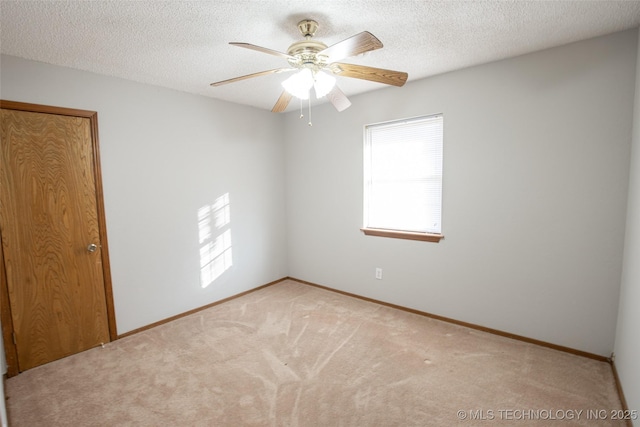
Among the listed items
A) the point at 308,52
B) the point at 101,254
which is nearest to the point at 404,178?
the point at 308,52

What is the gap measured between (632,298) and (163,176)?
384 cm

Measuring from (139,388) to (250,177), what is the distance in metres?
2.52

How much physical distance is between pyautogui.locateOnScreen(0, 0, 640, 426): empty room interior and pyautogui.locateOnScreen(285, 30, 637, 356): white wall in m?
0.01

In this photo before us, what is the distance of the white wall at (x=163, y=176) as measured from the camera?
106 inches

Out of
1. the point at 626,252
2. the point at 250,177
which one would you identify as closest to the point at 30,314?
the point at 250,177

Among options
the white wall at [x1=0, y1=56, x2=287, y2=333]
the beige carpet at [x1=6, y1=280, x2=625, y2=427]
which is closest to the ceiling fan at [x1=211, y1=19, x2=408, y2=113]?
the white wall at [x1=0, y1=56, x2=287, y2=333]

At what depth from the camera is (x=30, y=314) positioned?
2.44 meters

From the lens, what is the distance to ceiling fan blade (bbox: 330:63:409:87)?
76.0 inches

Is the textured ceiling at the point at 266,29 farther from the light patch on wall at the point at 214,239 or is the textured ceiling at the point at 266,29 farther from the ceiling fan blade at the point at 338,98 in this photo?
the light patch on wall at the point at 214,239

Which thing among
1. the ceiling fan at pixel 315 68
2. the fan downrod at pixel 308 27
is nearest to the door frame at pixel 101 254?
the ceiling fan at pixel 315 68

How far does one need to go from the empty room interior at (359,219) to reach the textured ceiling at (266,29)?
2 cm

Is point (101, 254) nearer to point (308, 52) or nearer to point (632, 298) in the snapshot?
point (308, 52)

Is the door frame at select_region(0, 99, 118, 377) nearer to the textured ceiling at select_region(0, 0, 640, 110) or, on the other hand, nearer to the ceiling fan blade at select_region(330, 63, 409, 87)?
the textured ceiling at select_region(0, 0, 640, 110)

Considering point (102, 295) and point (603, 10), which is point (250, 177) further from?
point (603, 10)
